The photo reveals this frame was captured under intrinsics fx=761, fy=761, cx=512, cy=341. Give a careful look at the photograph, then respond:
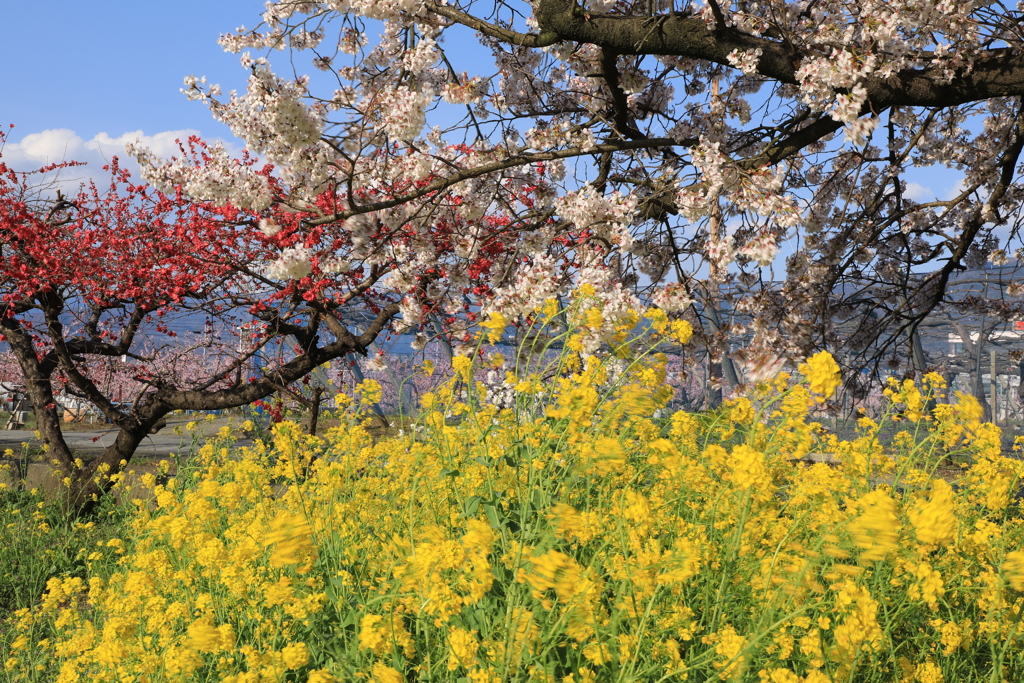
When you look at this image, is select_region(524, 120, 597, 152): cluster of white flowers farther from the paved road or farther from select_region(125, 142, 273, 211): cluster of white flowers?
the paved road

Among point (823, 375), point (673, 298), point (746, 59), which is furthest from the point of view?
point (673, 298)

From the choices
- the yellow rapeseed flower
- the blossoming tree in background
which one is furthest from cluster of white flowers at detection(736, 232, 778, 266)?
the yellow rapeseed flower

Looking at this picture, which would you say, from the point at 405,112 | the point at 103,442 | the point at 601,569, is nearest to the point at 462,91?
the point at 405,112

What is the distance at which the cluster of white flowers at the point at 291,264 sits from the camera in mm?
4953

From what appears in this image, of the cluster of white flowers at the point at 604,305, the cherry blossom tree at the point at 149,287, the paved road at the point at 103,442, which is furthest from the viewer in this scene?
the paved road at the point at 103,442

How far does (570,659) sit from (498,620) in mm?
273

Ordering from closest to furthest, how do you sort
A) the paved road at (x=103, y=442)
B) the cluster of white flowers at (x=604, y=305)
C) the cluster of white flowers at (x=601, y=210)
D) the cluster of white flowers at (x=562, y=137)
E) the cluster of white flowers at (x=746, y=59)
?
1. the cluster of white flowers at (x=746, y=59)
2. the cluster of white flowers at (x=604, y=305)
3. the cluster of white flowers at (x=601, y=210)
4. the cluster of white flowers at (x=562, y=137)
5. the paved road at (x=103, y=442)

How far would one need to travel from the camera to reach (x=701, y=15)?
4711 mm

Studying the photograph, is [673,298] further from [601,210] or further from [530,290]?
[530,290]

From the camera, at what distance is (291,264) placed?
4.98 metres

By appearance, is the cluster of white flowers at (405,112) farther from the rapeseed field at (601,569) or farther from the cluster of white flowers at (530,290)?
the rapeseed field at (601,569)

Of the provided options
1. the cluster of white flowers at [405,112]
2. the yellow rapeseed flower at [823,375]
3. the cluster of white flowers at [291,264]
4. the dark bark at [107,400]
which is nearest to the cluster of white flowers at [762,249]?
the cluster of white flowers at [405,112]

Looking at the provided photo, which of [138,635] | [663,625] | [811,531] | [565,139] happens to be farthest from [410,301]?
[663,625]

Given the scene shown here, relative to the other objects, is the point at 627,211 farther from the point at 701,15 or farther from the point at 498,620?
the point at 498,620
